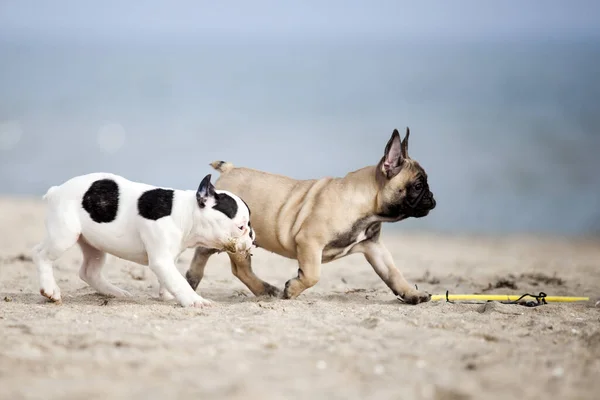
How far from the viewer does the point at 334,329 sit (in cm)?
357

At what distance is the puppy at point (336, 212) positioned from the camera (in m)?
4.63

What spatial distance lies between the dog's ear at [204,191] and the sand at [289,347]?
63 cm

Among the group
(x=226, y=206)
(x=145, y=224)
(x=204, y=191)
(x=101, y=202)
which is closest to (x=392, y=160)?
(x=226, y=206)

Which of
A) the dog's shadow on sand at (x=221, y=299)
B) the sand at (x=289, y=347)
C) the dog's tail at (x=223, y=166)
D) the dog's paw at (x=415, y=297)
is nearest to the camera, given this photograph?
the sand at (x=289, y=347)

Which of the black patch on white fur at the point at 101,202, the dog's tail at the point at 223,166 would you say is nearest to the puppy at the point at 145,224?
the black patch on white fur at the point at 101,202

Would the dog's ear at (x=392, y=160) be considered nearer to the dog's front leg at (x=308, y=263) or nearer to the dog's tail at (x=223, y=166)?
the dog's front leg at (x=308, y=263)

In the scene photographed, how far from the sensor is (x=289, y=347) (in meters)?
3.16

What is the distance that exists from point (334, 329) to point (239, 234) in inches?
41.4

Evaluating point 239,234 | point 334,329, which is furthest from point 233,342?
point 239,234

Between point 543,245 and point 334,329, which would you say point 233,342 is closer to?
point 334,329

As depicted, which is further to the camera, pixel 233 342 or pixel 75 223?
pixel 75 223

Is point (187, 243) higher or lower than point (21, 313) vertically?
higher

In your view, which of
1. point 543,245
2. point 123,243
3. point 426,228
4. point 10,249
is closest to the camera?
point 123,243

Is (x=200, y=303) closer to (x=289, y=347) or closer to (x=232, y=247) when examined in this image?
(x=232, y=247)
